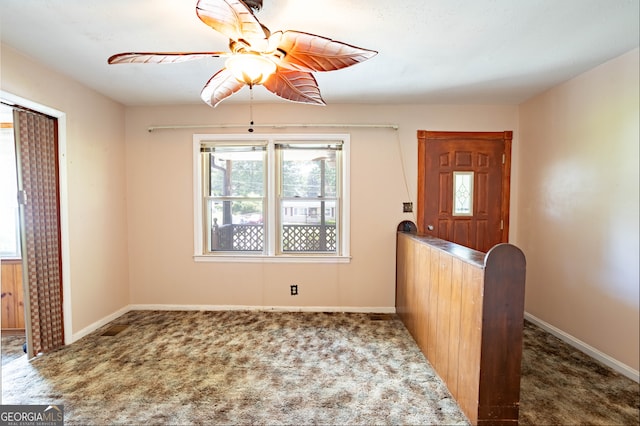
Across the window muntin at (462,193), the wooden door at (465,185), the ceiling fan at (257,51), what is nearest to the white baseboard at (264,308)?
the wooden door at (465,185)

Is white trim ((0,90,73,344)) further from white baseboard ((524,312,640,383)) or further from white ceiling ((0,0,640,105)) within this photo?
white baseboard ((524,312,640,383))

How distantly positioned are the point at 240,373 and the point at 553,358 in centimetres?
261

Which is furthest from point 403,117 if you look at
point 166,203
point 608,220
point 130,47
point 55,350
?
point 55,350

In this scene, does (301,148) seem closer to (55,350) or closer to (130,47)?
(130,47)

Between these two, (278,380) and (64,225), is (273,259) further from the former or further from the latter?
(64,225)

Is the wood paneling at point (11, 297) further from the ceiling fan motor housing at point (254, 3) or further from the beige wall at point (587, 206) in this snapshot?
the beige wall at point (587, 206)

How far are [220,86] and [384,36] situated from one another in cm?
117

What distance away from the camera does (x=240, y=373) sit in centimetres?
214

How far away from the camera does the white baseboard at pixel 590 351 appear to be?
82.6 inches

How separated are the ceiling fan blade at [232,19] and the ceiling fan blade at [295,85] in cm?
35

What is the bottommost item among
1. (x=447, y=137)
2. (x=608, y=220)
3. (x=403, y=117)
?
(x=608, y=220)

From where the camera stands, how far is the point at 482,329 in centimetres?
152

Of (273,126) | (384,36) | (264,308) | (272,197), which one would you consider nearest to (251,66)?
(384,36)

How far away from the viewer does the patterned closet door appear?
7.43ft
